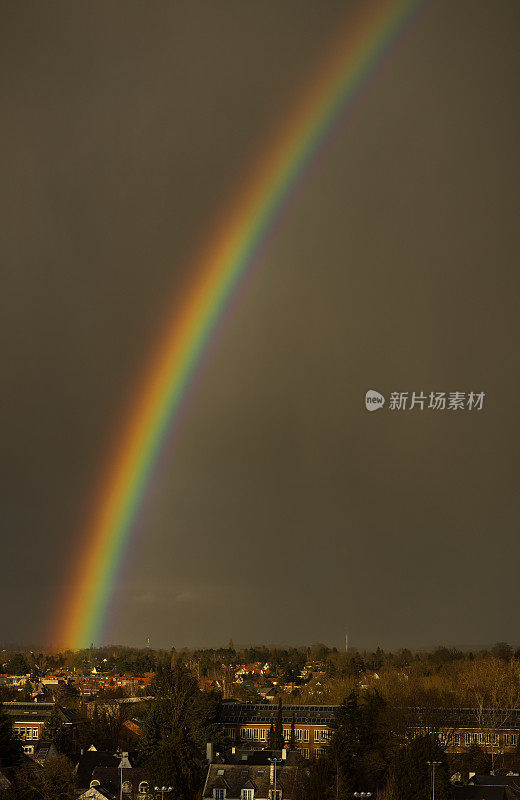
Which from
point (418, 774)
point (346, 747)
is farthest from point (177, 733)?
point (418, 774)

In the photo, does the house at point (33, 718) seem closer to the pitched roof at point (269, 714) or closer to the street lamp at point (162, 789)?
the pitched roof at point (269, 714)

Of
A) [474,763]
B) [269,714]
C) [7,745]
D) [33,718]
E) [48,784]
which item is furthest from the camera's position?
[269,714]

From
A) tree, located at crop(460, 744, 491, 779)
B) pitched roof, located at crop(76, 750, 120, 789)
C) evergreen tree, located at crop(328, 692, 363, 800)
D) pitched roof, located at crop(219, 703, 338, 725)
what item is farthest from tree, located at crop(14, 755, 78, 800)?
pitched roof, located at crop(219, 703, 338, 725)

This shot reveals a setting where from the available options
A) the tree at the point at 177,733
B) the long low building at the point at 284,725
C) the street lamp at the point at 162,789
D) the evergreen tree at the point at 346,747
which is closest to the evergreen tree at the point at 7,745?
the tree at the point at 177,733

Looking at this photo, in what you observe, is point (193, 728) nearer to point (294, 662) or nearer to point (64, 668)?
point (294, 662)

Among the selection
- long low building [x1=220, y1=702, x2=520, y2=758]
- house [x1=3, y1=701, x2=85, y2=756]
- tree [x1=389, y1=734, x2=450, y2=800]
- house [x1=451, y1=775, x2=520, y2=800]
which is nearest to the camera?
tree [x1=389, y1=734, x2=450, y2=800]

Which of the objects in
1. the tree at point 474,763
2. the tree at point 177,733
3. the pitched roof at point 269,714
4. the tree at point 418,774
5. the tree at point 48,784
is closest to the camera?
the tree at point 418,774

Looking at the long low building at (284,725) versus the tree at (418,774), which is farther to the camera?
the long low building at (284,725)

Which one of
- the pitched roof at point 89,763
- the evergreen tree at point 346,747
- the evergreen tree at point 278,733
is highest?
the evergreen tree at point 346,747

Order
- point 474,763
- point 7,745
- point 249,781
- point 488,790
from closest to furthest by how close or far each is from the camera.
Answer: point 488,790 < point 249,781 < point 7,745 < point 474,763

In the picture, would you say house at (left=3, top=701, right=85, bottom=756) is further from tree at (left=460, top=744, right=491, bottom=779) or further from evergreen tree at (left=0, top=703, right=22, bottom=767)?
tree at (left=460, top=744, right=491, bottom=779)

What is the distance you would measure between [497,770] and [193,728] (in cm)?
1645

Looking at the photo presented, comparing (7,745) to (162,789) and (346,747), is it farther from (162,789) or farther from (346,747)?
(346,747)

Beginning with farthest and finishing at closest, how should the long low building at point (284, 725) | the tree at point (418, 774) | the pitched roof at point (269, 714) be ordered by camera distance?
the pitched roof at point (269, 714), the long low building at point (284, 725), the tree at point (418, 774)
